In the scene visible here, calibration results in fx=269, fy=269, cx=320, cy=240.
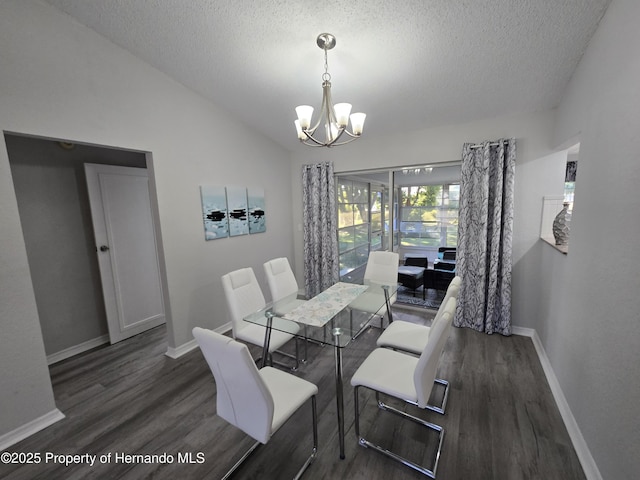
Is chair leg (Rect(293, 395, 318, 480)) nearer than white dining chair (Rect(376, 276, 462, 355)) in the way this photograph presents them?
Yes

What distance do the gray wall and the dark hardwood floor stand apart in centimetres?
49

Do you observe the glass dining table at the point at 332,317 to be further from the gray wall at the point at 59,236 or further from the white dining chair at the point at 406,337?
the gray wall at the point at 59,236

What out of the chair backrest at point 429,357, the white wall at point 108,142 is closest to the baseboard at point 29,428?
the white wall at point 108,142

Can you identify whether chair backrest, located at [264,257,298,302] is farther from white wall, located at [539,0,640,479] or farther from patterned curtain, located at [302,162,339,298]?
white wall, located at [539,0,640,479]

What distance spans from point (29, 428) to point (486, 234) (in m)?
4.24

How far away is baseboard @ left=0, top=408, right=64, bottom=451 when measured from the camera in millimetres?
1779

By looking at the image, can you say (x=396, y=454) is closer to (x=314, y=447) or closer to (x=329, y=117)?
(x=314, y=447)

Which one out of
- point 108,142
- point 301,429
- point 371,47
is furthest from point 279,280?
point 371,47

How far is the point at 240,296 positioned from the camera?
2377 mm

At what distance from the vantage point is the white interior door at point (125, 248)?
2.89 meters

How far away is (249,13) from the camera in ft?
6.04

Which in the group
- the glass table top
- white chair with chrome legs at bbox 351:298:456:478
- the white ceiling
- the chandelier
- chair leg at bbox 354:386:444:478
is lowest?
chair leg at bbox 354:386:444:478

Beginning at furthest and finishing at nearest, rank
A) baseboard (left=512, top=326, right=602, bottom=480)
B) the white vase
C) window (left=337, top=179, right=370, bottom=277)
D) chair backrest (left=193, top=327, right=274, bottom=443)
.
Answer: window (left=337, top=179, right=370, bottom=277)
the white vase
baseboard (left=512, top=326, right=602, bottom=480)
chair backrest (left=193, top=327, right=274, bottom=443)

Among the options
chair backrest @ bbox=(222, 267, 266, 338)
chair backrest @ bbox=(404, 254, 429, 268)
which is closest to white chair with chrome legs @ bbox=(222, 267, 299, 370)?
chair backrest @ bbox=(222, 267, 266, 338)
